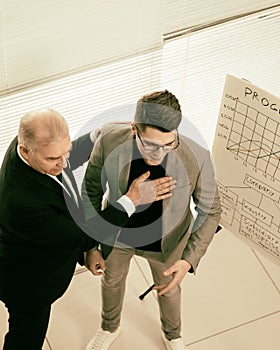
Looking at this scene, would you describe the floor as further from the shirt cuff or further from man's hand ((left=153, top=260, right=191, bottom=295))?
the shirt cuff

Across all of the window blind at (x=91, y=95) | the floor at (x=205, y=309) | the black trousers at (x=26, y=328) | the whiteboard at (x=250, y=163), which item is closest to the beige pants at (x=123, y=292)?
the floor at (x=205, y=309)

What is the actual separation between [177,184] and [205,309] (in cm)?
105

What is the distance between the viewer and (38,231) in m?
2.37

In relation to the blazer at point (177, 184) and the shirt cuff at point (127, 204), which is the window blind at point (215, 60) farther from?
the shirt cuff at point (127, 204)

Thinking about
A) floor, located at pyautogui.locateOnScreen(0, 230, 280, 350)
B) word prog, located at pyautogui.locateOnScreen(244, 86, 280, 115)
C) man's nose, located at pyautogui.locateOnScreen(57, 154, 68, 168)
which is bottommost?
floor, located at pyautogui.locateOnScreen(0, 230, 280, 350)

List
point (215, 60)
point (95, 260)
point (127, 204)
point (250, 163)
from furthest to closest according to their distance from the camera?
point (215, 60), point (250, 163), point (95, 260), point (127, 204)

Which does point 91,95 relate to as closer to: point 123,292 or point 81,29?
point 81,29

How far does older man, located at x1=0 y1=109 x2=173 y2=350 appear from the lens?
229cm

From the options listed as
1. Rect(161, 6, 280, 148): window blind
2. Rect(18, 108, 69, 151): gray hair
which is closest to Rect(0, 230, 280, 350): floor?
Rect(161, 6, 280, 148): window blind

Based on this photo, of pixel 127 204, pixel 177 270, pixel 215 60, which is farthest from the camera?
pixel 215 60

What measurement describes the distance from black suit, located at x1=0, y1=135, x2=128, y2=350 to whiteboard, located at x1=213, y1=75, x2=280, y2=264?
0.65 meters

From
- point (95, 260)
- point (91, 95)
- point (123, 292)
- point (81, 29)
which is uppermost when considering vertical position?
point (81, 29)

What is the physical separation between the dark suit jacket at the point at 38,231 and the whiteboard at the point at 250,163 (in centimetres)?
65

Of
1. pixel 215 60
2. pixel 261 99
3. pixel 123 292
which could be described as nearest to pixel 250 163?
pixel 261 99
